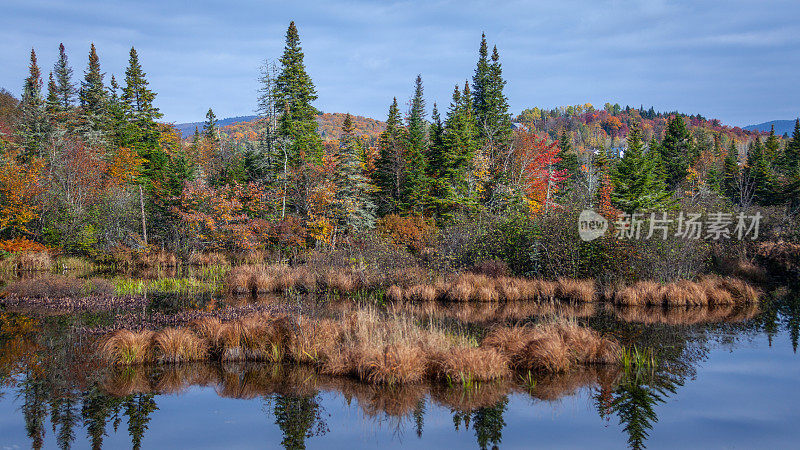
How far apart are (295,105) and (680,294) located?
28791 millimetres

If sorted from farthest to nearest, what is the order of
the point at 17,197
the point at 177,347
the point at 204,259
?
the point at 204,259 < the point at 17,197 < the point at 177,347

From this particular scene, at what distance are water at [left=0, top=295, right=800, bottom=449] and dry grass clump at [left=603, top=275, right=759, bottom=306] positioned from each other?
634 cm

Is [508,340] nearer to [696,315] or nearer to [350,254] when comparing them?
[696,315]

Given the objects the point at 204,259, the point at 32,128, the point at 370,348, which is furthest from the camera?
the point at 32,128

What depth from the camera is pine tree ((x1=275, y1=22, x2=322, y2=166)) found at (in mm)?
35875

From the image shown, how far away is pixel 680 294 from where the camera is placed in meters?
17.7

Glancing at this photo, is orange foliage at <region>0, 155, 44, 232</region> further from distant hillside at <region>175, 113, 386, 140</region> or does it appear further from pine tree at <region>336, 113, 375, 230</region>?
distant hillside at <region>175, 113, 386, 140</region>

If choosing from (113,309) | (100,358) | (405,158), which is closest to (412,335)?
(100,358)

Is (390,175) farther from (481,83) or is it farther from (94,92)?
(94,92)

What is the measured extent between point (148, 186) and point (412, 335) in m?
36.0

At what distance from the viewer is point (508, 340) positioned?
10820 millimetres

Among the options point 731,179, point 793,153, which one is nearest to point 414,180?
point 731,179

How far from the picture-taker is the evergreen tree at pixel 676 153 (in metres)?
51.5

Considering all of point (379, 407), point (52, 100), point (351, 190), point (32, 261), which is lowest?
point (379, 407)
